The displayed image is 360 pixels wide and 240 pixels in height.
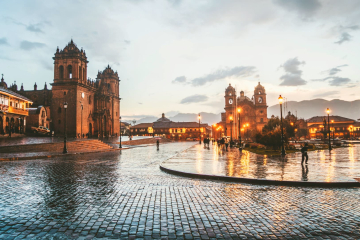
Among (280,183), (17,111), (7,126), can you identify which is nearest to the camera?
(280,183)

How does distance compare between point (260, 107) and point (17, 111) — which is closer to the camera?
point (17, 111)

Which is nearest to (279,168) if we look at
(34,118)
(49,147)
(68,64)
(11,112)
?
(49,147)

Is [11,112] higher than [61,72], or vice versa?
[61,72]

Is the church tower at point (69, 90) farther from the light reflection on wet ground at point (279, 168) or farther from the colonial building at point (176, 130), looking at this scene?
the colonial building at point (176, 130)

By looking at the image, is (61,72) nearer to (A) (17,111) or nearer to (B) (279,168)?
(A) (17,111)

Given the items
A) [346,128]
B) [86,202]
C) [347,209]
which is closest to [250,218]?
[347,209]

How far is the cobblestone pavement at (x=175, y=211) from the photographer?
172 inches

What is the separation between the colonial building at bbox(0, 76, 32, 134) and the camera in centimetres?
3688

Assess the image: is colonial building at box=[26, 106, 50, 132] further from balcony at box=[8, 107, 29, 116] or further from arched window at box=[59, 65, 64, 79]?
arched window at box=[59, 65, 64, 79]

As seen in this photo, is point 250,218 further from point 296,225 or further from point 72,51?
point 72,51

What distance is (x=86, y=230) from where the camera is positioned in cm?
447

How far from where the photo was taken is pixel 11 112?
39062mm

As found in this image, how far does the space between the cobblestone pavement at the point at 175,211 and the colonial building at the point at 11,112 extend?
115ft

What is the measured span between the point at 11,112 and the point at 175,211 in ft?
140
